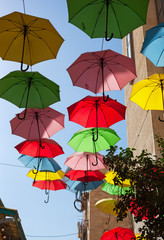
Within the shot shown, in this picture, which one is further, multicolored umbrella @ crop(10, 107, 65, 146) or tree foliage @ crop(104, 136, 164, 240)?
multicolored umbrella @ crop(10, 107, 65, 146)

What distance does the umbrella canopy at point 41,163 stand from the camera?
10297mm

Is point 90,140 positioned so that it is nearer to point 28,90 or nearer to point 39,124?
point 39,124

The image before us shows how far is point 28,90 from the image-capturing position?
760 centimetres

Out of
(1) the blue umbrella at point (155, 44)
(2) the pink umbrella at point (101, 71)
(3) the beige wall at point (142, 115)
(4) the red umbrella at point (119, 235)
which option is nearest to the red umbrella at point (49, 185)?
(4) the red umbrella at point (119, 235)

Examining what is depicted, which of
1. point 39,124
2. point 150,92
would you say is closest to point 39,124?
point 39,124

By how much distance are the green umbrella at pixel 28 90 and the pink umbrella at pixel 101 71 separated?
24.2 inches

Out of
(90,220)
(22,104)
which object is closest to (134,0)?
(22,104)

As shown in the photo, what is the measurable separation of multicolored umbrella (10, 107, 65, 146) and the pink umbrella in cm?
Result: 154

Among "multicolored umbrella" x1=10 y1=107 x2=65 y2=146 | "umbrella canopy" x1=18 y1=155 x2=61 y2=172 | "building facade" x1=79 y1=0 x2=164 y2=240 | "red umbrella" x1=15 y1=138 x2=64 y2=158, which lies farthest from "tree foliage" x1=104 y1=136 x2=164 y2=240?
"building facade" x1=79 y1=0 x2=164 y2=240

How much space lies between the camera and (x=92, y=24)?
6.46 meters

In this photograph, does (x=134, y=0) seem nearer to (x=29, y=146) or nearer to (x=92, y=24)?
(x=92, y=24)

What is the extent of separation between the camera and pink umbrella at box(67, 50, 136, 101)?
23.2ft

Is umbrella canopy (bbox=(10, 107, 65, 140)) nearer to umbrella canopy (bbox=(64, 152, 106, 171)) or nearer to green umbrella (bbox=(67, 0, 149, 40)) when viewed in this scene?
umbrella canopy (bbox=(64, 152, 106, 171))

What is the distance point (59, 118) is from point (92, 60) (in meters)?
2.34
